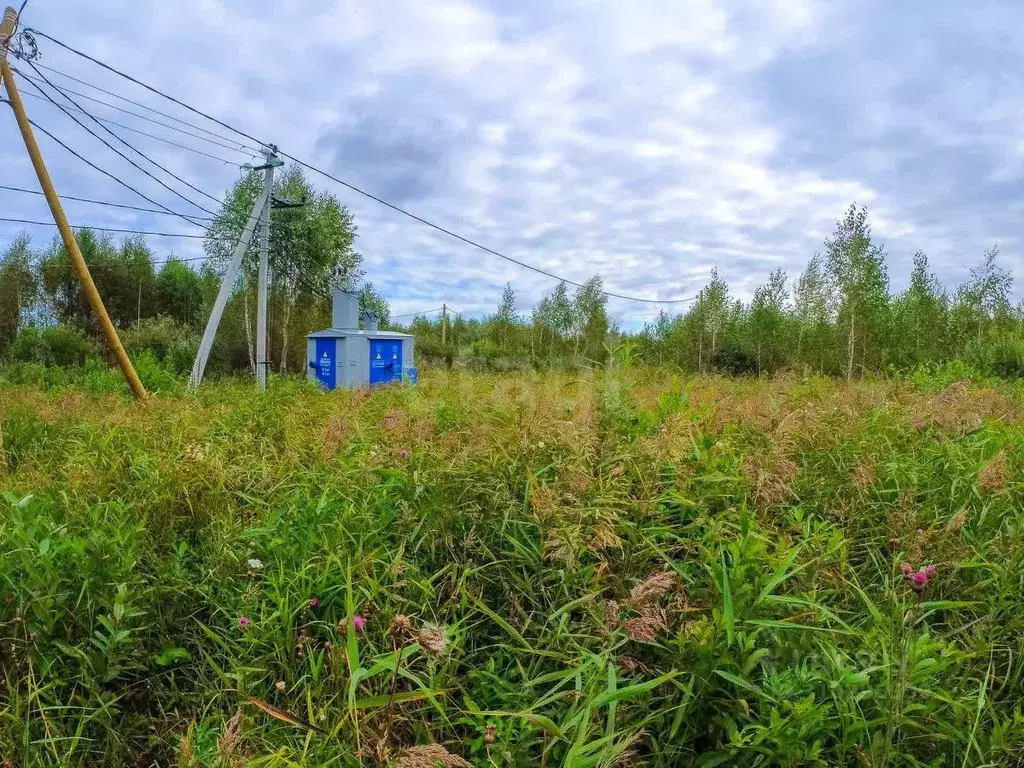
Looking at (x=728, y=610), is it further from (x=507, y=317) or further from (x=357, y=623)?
(x=507, y=317)

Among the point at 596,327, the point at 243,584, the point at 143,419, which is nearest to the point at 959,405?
Answer: the point at 243,584

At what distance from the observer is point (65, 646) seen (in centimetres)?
182

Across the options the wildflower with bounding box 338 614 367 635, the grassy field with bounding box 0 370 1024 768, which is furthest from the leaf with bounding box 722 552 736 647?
the wildflower with bounding box 338 614 367 635

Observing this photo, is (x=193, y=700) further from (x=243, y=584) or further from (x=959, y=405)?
(x=959, y=405)

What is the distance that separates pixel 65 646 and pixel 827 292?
17888mm

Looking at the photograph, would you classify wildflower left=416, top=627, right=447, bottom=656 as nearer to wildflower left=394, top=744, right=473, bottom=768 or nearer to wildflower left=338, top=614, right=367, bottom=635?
wildflower left=394, top=744, right=473, bottom=768

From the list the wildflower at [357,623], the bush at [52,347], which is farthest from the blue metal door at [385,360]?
the bush at [52,347]

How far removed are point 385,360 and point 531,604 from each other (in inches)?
521

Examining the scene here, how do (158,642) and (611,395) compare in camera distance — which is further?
(611,395)

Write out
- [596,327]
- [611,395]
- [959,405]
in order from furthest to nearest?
[596,327]
[959,405]
[611,395]

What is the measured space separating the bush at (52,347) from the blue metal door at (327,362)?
1254 cm

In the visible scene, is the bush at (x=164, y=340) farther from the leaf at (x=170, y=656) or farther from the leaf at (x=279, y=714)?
the leaf at (x=279, y=714)

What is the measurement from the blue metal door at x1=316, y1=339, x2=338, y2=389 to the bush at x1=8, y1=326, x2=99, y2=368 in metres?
12.5

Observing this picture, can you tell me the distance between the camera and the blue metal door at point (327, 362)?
13680mm
